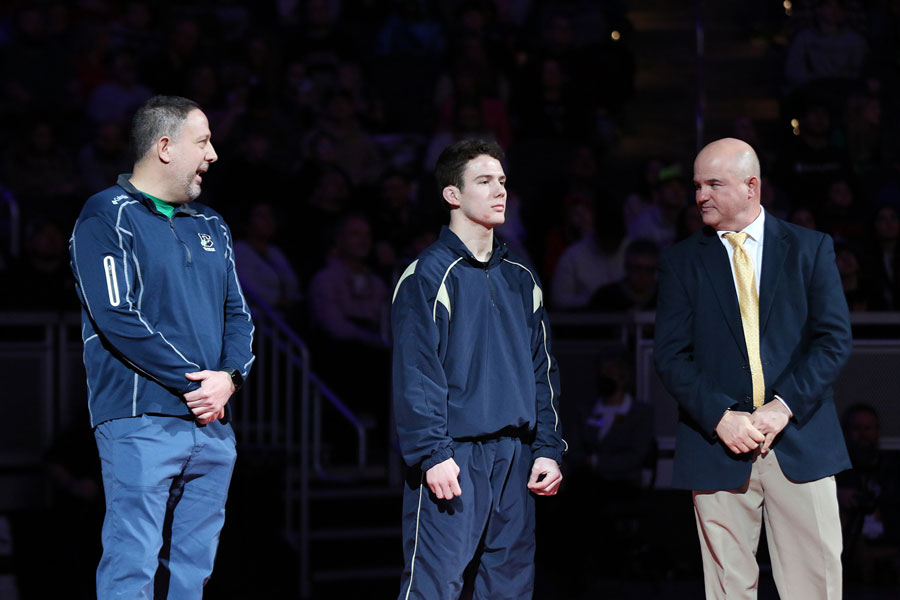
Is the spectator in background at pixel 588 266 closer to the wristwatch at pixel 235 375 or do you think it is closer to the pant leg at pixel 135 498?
the wristwatch at pixel 235 375

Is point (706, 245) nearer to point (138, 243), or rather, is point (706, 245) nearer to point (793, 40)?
point (138, 243)

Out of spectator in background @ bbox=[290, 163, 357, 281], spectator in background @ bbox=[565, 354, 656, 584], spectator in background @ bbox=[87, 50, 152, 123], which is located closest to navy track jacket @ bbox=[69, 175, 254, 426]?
spectator in background @ bbox=[565, 354, 656, 584]

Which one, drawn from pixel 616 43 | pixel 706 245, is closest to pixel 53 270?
pixel 706 245

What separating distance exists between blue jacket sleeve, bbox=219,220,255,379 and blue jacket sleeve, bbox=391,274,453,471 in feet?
1.50

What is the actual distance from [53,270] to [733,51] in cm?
615

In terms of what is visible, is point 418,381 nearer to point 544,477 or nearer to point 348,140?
point 544,477

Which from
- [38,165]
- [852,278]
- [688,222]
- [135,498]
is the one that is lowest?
[135,498]

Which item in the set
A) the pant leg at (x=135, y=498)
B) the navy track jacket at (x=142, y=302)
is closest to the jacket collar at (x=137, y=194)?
the navy track jacket at (x=142, y=302)

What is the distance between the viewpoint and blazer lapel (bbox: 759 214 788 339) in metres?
A: 3.82

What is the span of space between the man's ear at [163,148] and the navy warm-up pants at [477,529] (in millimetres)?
1187

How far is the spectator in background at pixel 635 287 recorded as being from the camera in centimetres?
701

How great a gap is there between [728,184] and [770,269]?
0.29m

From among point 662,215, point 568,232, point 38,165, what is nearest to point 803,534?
point 568,232

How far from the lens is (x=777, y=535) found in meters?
3.79
